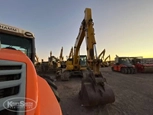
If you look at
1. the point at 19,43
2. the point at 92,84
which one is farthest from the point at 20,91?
the point at 92,84

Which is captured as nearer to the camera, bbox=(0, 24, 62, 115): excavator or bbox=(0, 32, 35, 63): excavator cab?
bbox=(0, 24, 62, 115): excavator

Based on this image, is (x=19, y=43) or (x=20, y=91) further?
(x=19, y=43)

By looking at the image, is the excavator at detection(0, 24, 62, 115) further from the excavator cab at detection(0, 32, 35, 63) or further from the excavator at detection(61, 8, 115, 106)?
the excavator at detection(61, 8, 115, 106)

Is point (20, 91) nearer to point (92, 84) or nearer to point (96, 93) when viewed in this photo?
point (96, 93)

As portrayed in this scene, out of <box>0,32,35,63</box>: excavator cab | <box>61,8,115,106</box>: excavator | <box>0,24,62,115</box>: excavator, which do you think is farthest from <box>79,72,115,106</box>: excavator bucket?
<box>0,24,62,115</box>: excavator

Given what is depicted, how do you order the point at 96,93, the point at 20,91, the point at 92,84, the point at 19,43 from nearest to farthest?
1. the point at 20,91
2. the point at 19,43
3. the point at 96,93
4. the point at 92,84

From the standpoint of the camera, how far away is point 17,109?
3.09 feet

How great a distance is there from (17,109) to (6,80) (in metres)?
0.30

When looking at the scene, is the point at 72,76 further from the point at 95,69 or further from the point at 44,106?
the point at 44,106

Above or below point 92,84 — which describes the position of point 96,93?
below

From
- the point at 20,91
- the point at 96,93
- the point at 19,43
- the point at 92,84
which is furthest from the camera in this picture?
the point at 92,84

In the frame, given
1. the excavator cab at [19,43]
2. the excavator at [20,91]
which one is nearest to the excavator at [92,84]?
the excavator cab at [19,43]

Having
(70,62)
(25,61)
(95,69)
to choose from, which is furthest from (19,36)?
(70,62)

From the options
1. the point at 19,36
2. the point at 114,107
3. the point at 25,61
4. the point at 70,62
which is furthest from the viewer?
the point at 70,62
